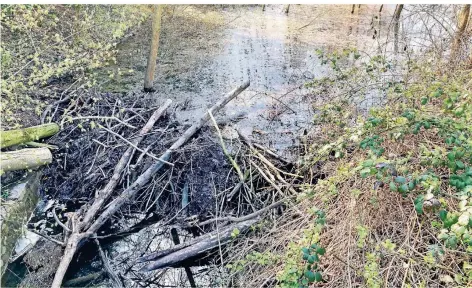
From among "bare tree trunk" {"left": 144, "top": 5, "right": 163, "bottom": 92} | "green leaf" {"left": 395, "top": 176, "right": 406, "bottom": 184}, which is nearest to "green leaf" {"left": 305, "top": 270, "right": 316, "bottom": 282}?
"green leaf" {"left": 395, "top": 176, "right": 406, "bottom": 184}

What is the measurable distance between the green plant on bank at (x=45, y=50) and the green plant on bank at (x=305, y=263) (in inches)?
117

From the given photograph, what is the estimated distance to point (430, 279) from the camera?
256 centimetres

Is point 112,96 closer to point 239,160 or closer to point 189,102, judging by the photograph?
point 189,102

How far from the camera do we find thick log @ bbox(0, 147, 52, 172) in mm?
4012

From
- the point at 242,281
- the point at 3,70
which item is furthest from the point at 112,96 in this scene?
the point at 242,281

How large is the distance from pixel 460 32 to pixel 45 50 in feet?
16.2

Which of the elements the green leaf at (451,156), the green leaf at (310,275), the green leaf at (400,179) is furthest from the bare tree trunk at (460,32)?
the green leaf at (310,275)

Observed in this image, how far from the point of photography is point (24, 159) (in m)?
4.29

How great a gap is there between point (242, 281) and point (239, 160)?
1.56 meters

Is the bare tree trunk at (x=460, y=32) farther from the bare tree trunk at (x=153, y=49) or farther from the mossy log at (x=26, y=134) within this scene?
the mossy log at (x=26, y=134)

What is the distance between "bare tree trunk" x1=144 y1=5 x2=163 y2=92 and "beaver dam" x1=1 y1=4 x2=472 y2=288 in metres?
0.03

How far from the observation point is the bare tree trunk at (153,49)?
6.00 metres

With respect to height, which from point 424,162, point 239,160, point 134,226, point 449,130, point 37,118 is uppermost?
point 449,130

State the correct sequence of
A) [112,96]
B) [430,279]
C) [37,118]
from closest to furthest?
[430,279] < [37,118] < [112,96]
